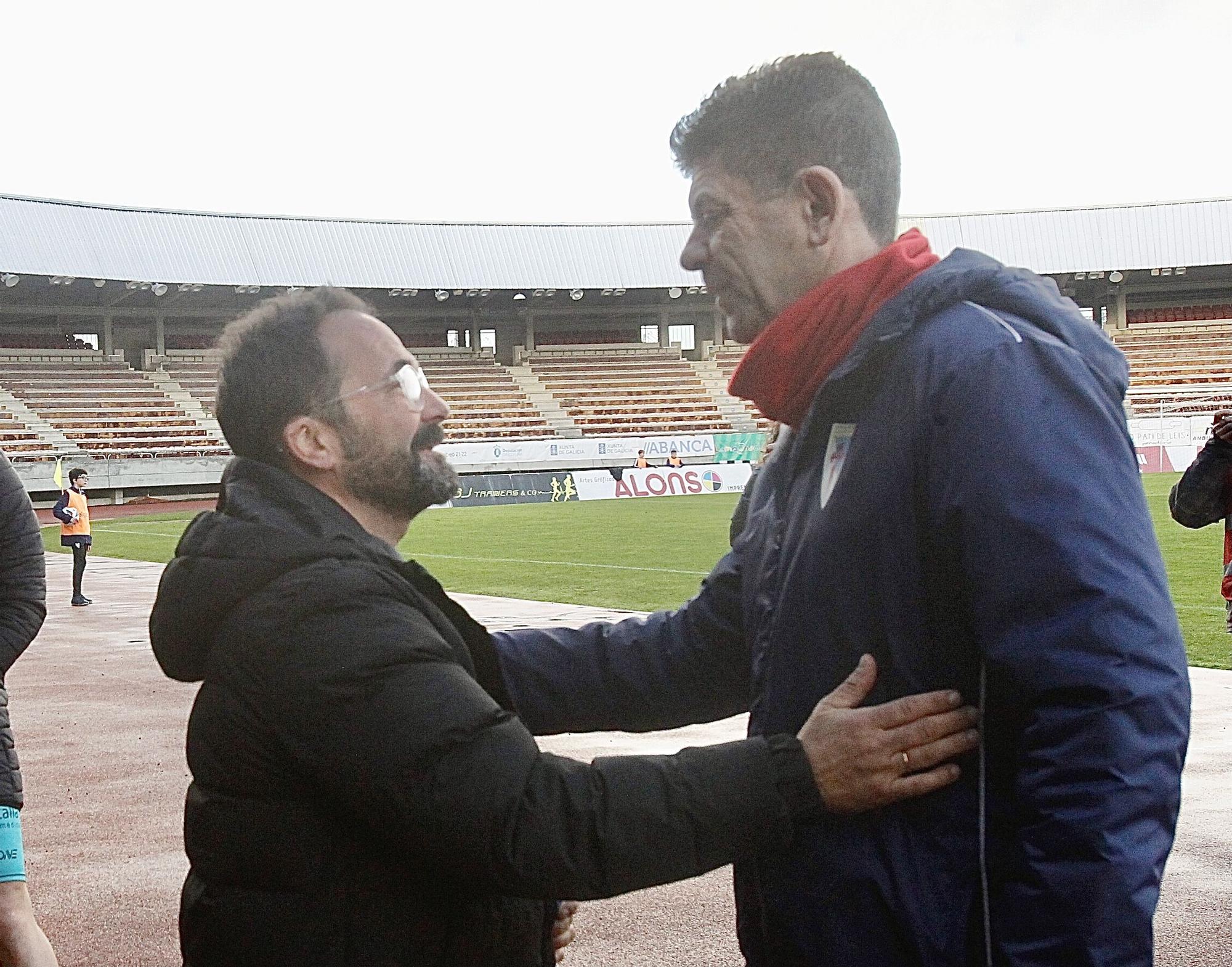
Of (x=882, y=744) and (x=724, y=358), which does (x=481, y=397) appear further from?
(x=882, y=744)

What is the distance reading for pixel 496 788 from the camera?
76.1 inches

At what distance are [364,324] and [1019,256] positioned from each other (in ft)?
204

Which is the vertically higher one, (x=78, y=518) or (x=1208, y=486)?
(x=1208, y=486)

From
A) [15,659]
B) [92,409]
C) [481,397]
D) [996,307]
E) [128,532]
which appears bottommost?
[128,532]

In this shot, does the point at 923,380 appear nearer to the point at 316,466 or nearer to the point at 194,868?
the point at 316,466

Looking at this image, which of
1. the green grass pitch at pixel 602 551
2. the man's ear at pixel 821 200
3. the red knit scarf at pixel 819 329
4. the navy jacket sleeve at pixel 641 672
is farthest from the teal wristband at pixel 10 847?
the green grass pitch at pixel 602 551

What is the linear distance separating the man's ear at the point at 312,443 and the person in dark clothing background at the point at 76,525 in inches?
600

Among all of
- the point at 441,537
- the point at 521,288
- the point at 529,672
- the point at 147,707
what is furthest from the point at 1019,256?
the point at 529,672

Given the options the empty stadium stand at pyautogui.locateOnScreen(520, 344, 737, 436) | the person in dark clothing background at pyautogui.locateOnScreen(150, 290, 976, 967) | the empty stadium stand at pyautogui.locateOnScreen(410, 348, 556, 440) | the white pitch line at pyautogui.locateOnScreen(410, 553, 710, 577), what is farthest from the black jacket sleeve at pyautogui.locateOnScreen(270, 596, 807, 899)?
the empty stadium stand at pyautogui.locateOnScreen(520, 344, 737, 436)

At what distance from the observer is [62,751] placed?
26.0ft

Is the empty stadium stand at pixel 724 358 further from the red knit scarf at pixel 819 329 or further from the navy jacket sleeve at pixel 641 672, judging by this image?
the red knit scarf at pixel 819 329

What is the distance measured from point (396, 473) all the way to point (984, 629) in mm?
1238

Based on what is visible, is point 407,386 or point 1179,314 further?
point 1179,314

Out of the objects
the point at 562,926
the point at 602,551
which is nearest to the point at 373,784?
the point at 562,926
